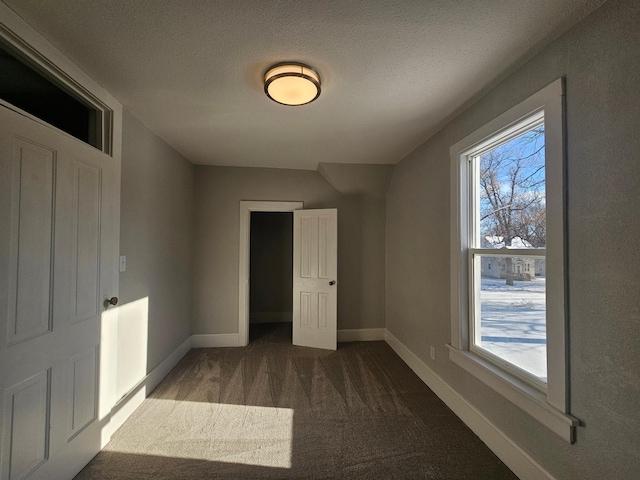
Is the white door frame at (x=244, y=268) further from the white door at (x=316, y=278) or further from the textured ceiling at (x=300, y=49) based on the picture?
the textured ceiling at (x=300, y=49)

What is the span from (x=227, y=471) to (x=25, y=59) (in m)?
2.52

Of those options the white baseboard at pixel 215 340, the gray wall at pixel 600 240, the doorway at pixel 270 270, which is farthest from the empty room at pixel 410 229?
the doorway at pixel 270 270

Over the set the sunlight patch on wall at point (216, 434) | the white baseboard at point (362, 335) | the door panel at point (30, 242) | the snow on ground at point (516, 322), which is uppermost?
the door panel at point (30, 242)

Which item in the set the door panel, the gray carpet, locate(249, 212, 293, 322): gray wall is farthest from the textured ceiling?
locate(249, 212, 293, 322): gray wall

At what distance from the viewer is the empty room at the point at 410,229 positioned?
127cm

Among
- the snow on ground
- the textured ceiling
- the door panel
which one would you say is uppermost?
the textured ceiling

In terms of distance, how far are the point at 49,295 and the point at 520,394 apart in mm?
2686

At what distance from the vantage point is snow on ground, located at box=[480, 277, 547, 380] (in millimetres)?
1625

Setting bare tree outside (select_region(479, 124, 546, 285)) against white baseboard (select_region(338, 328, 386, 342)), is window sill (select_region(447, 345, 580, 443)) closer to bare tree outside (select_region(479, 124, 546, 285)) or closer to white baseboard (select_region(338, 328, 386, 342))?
bare tree outside (select_region(479, 124, 546, 285))

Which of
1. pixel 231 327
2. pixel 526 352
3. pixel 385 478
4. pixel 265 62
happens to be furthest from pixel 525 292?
pixel 231 327

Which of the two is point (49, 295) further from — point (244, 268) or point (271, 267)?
point (271, 267)

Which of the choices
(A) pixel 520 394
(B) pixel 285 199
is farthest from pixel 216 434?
(B) pixel 285 199

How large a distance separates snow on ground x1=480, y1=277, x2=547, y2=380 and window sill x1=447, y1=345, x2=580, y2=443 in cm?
11

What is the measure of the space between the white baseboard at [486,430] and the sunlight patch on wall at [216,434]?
1317 mm
